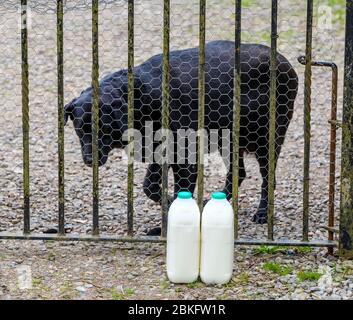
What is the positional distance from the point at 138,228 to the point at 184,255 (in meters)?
1.09

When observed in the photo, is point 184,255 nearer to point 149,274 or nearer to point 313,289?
point 149,274

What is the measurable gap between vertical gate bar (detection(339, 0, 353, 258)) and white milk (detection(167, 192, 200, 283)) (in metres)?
0.91

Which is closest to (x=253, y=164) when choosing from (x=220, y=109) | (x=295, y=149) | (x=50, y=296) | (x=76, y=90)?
(x=295, y=149)

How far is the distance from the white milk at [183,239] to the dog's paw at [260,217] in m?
1.24

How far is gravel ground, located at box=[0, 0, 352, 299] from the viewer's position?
4.79 m

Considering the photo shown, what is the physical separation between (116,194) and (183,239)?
6.63 ft

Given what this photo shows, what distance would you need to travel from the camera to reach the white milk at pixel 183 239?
468cm

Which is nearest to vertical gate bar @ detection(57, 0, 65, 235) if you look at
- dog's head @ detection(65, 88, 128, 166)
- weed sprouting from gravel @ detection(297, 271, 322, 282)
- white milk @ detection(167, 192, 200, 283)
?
dog's head @ detection(65, 88, 128, 166)

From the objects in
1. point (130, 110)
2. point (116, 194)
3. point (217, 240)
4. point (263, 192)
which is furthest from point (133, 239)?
point (116, 194)

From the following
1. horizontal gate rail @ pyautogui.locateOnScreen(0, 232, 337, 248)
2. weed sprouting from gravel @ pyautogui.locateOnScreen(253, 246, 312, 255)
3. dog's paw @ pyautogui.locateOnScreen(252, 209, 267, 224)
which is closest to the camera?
horizontal gate rail @ pyautogui.locateOnScreen(0, 232, 337, 248)

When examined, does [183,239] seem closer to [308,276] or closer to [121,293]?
[121,293]

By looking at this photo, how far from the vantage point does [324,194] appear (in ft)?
21.4

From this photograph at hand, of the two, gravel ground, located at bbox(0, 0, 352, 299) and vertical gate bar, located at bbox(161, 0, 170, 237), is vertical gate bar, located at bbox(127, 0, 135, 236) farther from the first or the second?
gravel ground, located at bbox(0, 0, 352, 299)

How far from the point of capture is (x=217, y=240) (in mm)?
4711
